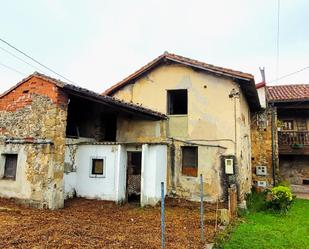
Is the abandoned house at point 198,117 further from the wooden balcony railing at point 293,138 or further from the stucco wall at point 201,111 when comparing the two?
the wooden balcony railing at point 293,138

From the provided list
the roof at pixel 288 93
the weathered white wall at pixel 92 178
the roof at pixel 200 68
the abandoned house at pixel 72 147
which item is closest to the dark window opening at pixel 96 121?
the abandoned house at pixel 72 147

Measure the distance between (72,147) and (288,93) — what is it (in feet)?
46.6

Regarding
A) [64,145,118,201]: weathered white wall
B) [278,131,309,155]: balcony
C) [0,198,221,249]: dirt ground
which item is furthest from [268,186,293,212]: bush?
[278,131,309,155]: balcony

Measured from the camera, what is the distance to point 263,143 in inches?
625

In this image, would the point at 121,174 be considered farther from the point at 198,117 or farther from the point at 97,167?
the point at 198,117

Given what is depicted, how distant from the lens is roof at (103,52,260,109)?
420 inches

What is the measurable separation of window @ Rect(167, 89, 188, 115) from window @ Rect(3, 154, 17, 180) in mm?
6562

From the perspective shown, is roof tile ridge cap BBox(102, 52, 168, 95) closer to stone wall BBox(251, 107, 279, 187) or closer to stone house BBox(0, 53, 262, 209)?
stone house BBox(0, 53, 262, 209)

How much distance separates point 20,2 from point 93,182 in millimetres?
7069

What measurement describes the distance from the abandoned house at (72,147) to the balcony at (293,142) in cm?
879

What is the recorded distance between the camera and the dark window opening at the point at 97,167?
10.5 m

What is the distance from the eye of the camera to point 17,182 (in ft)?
28.3

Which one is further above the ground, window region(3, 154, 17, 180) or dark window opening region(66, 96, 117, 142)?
dark window opening region(66, 96, 117, 142)

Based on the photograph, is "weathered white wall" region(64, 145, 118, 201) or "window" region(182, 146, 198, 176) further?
"window" region(182, 146, 198, 176)
